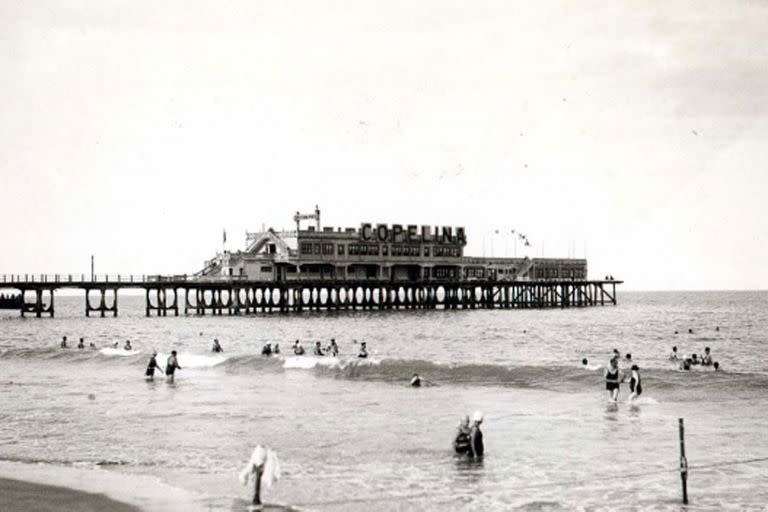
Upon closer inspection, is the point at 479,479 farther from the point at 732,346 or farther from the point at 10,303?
the point at 10,303

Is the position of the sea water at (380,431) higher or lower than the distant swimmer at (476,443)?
lower

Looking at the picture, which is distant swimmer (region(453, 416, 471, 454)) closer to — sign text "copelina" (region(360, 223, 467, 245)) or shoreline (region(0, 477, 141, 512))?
shoreline (region(0, 477, 141, 512))

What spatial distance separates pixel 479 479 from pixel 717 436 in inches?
313

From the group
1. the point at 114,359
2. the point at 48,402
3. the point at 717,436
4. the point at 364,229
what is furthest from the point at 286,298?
the point at 717,436

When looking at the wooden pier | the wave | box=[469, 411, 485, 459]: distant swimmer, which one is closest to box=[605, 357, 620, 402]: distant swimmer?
the wave

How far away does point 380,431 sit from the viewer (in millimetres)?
26656

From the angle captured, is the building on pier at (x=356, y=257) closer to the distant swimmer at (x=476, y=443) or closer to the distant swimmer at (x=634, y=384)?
the distant swimmer at (x=634, y=384)

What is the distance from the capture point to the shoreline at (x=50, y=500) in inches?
690

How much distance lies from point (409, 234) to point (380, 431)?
100094 mm

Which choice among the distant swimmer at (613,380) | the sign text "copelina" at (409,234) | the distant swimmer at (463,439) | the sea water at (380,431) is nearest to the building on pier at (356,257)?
the sign text "copelina" at (409,234)

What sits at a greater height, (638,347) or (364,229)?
(364,229)

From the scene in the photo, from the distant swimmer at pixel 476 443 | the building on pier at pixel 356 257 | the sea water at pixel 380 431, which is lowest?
the sea water at pixel 380 431

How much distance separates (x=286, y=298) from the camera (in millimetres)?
116688

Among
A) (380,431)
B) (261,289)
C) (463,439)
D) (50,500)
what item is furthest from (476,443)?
(261,289)
